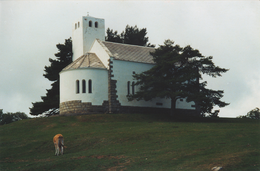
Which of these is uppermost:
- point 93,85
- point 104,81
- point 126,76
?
point 126,76

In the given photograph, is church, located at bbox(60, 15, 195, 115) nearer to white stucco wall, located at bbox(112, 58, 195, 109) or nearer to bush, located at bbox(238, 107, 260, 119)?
white stucco wall, located at bbox(112, 58, 195, 109)

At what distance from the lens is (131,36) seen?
6775 cm

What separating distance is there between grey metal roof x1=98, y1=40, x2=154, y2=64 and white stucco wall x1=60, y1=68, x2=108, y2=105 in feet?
10.7

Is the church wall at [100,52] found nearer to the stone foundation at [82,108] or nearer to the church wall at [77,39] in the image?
the church wall at [77,39]

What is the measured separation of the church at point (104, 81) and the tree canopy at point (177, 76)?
203 cm

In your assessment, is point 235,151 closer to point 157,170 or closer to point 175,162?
point 175,162

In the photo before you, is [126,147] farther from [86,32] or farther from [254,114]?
[254,114]

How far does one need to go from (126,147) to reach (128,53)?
957 inches

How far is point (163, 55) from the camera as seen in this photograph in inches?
1845

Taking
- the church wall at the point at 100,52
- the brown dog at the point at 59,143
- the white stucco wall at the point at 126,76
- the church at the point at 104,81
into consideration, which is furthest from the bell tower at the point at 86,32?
the brown dog at the point at 59,143

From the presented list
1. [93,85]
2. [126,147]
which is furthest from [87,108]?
[126,147]

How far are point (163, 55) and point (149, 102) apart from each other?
6787 millimetres

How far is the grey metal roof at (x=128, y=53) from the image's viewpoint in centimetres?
4888

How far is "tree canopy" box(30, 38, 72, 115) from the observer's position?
55.4 metres
